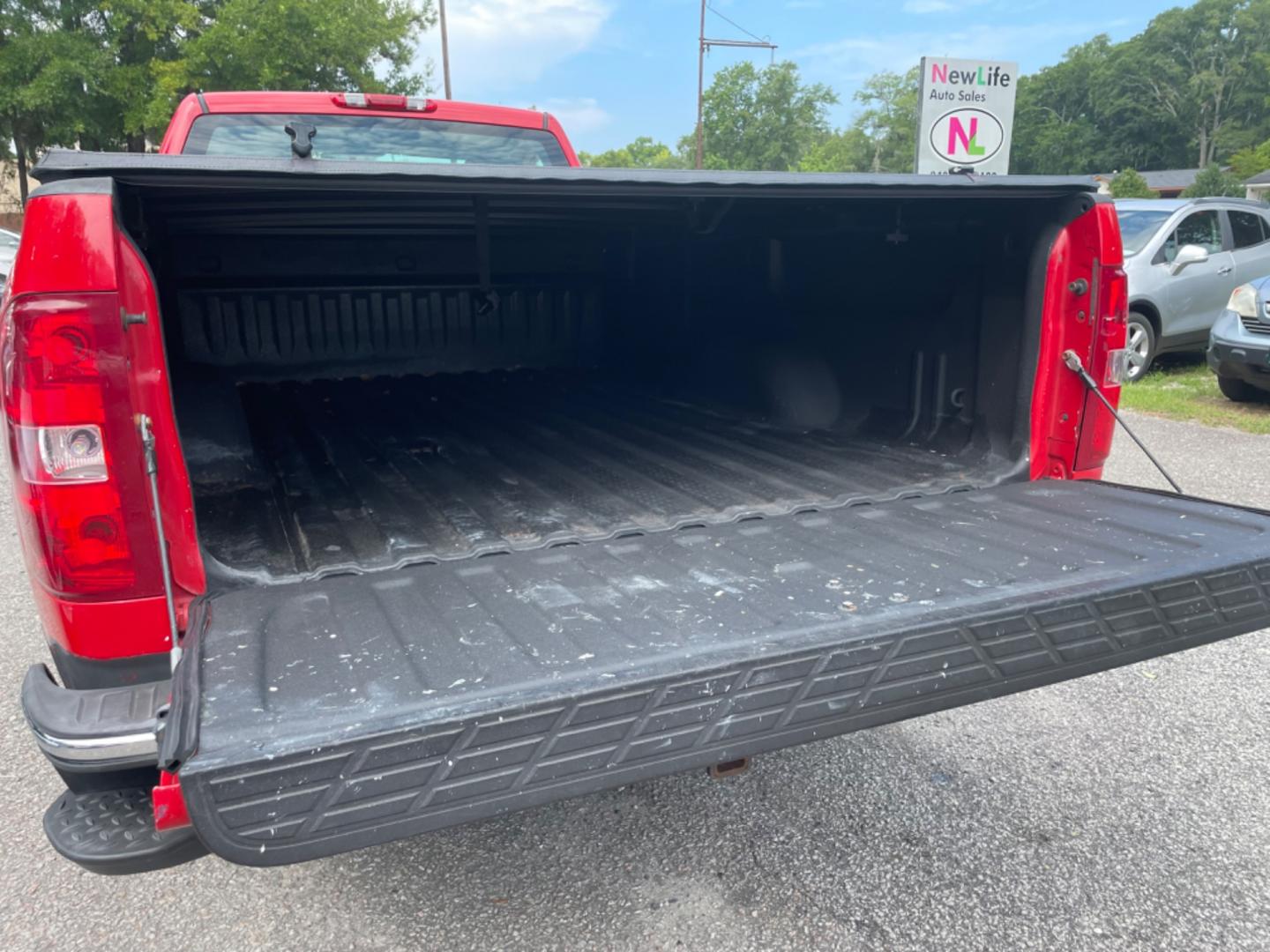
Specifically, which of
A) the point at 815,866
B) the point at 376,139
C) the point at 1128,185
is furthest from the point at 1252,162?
the point at 815,866

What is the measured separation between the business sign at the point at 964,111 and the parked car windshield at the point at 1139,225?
2531mm

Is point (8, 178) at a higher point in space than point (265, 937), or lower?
higher

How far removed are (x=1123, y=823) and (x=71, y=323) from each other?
287 centimetres

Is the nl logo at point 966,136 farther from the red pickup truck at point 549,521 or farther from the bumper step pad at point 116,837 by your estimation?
the bumper step pad at point 116,837

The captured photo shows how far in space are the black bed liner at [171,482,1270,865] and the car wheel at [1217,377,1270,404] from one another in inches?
300

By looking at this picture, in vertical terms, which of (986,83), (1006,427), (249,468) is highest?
(986,83)

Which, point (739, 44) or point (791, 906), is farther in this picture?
point (739, 44)

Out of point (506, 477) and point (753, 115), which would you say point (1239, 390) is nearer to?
point (506, 477)

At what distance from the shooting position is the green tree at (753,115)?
7556 centimetres

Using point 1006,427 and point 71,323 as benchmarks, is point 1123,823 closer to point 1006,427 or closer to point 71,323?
point 1006,427

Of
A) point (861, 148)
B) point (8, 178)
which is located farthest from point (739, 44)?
point (861, 148)

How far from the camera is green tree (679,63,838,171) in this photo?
75.6 meters

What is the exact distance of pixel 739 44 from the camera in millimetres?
31391

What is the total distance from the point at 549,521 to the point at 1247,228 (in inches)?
422
